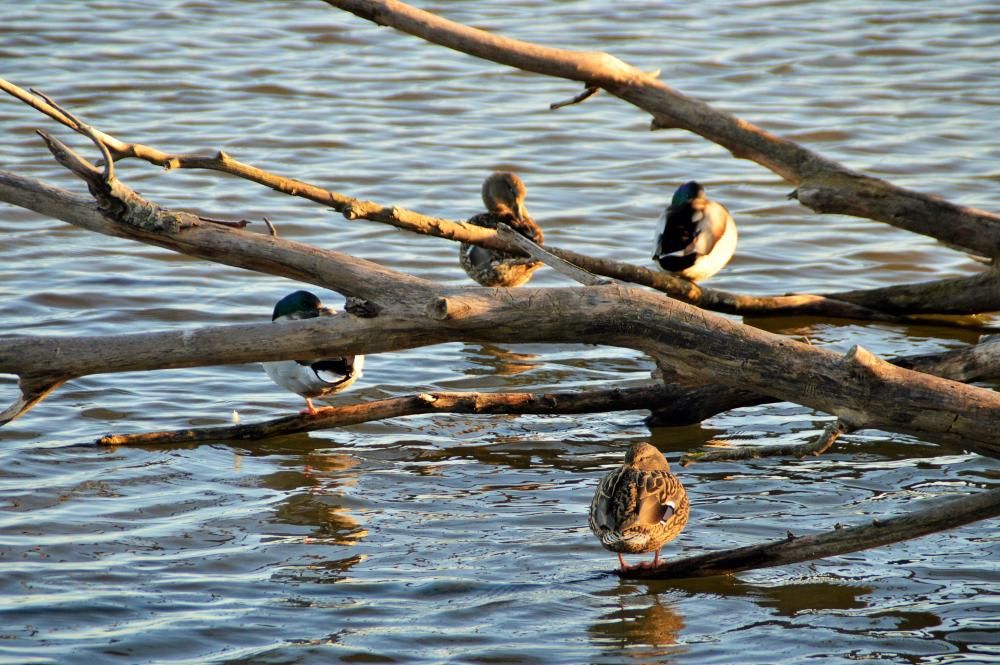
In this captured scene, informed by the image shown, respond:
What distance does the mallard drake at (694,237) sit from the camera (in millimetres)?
8797

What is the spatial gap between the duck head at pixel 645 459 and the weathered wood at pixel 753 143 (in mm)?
1297

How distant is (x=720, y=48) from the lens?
51.0 feet

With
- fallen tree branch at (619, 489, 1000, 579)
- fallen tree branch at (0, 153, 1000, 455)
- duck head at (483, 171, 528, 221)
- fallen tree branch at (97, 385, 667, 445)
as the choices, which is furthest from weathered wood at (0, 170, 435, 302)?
duck head at (483, 171, 528, 221)

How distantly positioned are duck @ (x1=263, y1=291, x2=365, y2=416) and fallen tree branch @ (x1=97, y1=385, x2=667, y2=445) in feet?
1.31

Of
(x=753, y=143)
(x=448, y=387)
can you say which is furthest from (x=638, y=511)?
(x=448, y=387)

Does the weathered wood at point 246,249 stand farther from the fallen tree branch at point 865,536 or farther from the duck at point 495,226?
the duck at point 495,226

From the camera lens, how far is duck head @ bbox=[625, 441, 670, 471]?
18.3 ft

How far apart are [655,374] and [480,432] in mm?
1292

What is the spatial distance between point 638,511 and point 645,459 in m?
0.69

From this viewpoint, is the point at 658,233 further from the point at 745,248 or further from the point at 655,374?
the point at 655,374

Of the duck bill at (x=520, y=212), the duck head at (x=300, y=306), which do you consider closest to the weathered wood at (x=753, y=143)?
the duck head at (x=300, y=306)

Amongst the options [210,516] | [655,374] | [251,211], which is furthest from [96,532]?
[251,211]

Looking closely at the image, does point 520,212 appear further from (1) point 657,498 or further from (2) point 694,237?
(1) point 657,498

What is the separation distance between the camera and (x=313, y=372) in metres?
6.93
